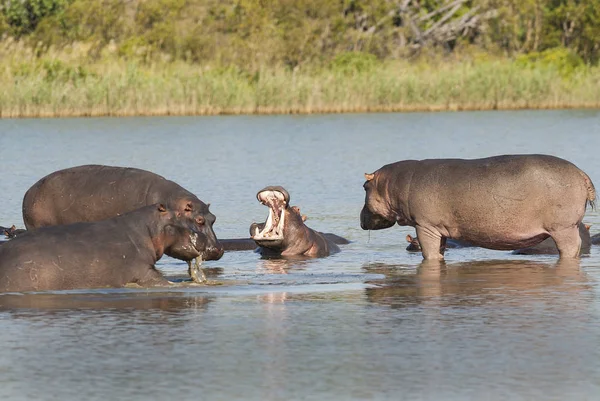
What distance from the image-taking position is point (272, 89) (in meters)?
34.9

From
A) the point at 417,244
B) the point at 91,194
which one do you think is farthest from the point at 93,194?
the point at 417,244

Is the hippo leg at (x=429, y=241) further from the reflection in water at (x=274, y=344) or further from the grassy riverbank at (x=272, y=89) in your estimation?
the grassy riverbank at (x=272, y=89)

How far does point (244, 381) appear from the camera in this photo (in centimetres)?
639

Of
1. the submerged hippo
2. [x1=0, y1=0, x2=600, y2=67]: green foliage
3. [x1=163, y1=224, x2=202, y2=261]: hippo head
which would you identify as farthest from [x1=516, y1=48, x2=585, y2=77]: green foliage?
[x1=163, y1=224, x2=202, y2=261]: hippo head

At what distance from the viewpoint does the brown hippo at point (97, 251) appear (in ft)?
28.5

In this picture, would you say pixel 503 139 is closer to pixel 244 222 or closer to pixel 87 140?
pixel 87 140

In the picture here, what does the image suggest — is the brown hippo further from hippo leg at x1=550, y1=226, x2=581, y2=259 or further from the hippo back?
hippo leg at x1=550, y1=226, x2=581, y2=259

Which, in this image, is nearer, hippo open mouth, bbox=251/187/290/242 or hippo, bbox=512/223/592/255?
hippo, bbox=512/223/592/255

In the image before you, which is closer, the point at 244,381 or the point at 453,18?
the point at 244,381

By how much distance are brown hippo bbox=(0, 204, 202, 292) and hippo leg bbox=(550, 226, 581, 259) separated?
2837 mm

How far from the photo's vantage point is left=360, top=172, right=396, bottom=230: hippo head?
1143 cm

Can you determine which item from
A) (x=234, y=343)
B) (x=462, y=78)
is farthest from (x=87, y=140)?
(x=234, y=343)

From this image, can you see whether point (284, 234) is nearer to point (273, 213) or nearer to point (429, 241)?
point (273, 213)

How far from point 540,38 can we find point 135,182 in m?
37.5
